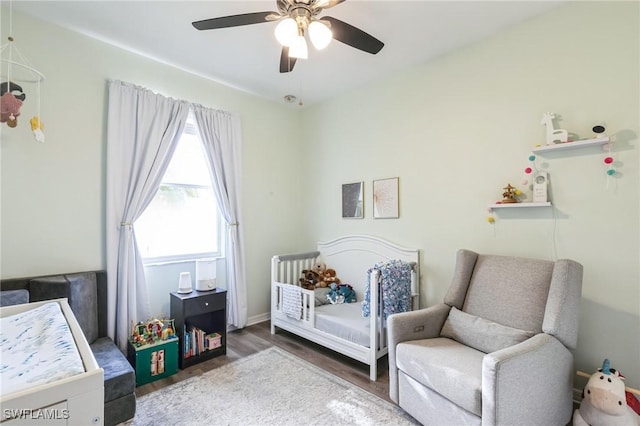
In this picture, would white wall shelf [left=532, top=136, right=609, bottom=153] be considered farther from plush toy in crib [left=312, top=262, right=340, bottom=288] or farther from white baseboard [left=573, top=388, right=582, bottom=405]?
plush toy in crib [left=312, top=262, right=340, bottom=288]

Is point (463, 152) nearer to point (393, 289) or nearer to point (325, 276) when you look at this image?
point (393, 289)

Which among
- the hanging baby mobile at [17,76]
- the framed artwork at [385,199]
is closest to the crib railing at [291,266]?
the framed artwork at [385,199]

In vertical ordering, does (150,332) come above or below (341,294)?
below

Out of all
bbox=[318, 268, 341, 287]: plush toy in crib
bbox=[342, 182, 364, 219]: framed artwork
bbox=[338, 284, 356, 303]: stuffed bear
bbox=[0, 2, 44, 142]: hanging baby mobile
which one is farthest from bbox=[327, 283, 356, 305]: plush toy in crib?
bbox=[0, 2, 44, 142]: hanging baby mobile

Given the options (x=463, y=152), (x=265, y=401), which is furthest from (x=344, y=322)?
(x=463, y=152)

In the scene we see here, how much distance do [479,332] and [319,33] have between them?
2.04 m

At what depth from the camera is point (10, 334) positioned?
1.19 m

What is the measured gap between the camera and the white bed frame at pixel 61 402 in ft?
2.55

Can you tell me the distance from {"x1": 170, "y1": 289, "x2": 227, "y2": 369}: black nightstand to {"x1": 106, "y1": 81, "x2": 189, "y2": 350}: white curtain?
365 millimetres

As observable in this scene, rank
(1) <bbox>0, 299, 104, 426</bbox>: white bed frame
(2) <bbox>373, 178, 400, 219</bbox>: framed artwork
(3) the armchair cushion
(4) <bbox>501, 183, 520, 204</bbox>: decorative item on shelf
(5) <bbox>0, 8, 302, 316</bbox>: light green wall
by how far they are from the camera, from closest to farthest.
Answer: (1) <bbox>0, 299, 104, 426</bbox>: white bed frame < (3) the armchair cushion < (5) <bbox>0, 8, 302, 316</bbox>: light green wall < (4) <bbox>501, 183, 520, 204</bbox>: decorative item on shelf < (2) <bbox>373, 178, 400, 219</bbox>: framed artwork

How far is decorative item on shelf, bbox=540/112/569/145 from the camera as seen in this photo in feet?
6.90

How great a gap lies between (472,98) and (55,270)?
3.65 m

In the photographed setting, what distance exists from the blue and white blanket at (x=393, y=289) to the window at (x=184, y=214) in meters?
1.82

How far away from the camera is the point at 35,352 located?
3.38 ft
